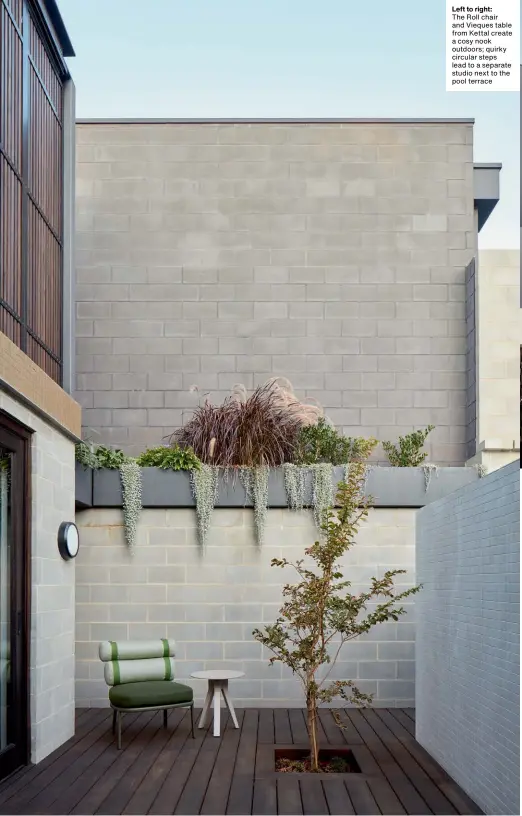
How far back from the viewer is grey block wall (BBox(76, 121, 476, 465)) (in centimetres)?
1107

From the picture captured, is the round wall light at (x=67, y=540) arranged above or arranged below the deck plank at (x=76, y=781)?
above

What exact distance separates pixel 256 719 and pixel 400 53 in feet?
20.4

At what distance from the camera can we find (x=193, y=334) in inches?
437

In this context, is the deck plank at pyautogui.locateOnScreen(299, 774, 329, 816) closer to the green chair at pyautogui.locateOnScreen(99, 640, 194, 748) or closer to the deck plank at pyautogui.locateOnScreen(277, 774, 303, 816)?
the deck plank at pyautogui.locateOnScreen(277, 774, 303, 816)

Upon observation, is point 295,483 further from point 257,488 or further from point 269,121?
point 269,121

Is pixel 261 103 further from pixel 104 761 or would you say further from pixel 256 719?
pixel 104 761

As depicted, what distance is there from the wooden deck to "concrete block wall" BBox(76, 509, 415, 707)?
1099 mm

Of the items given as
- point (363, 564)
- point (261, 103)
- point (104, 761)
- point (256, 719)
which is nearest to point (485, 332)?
point (363, 564)

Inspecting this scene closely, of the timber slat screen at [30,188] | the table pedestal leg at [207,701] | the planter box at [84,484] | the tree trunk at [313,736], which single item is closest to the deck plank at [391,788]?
the tree trunk at [313,736]

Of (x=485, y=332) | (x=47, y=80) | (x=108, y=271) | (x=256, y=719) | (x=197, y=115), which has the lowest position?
(x=256, y=719)

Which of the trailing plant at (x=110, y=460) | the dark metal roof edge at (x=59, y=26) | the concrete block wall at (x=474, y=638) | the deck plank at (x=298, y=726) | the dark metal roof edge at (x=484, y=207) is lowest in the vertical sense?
the deck plank at (x=298, y=726)

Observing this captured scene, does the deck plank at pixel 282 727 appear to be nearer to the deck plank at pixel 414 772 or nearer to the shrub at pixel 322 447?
the deck plank at pixel 414 772

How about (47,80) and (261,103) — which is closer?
(47,80)

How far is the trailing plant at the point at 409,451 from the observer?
10.3 metres
